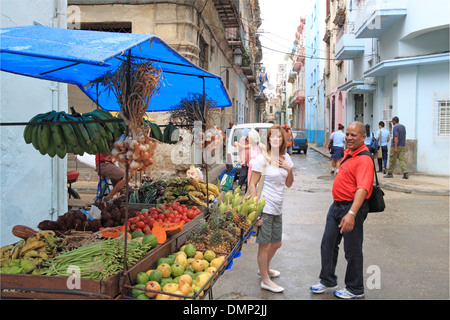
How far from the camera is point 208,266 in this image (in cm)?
343

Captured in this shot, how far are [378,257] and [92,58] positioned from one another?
4811mm

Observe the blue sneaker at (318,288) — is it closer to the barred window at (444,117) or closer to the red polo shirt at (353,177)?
the red polo shirt at (353,177)

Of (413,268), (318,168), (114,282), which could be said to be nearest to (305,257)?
(413,268)

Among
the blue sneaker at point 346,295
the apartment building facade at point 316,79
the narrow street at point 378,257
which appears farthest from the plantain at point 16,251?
the apartment building facade at point 316,79

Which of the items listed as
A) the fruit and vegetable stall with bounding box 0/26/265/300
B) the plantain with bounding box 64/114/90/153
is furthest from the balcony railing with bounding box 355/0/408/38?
the plantain with bounding box 64/114/90/153

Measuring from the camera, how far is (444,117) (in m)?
13.5

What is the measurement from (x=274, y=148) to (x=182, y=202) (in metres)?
1.81

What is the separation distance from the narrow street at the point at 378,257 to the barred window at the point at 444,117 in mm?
5750

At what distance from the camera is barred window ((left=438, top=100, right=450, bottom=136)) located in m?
13.4

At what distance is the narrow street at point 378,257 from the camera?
4328 millimetres

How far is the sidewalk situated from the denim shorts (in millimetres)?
7630

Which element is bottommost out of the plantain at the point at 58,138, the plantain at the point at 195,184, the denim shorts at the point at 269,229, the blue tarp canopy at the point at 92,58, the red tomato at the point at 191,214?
the denim shorts at the point at 269,229

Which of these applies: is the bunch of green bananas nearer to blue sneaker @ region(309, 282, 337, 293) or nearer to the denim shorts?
the denim shorts
